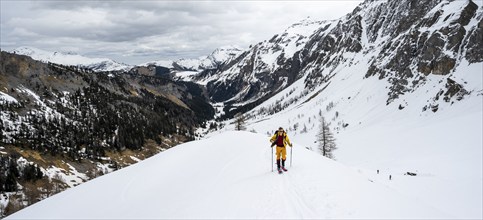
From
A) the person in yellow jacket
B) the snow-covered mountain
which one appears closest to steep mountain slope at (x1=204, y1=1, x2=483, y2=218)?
the snow-covered mountain

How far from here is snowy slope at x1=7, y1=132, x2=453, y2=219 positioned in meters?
15.7

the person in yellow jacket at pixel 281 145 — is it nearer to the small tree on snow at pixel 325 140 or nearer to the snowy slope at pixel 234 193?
the snowy slope at pixel 234 193

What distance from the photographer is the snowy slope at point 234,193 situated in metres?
15.7

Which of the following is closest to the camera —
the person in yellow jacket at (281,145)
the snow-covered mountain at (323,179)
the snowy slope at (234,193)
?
the snowy slope at (234,193)

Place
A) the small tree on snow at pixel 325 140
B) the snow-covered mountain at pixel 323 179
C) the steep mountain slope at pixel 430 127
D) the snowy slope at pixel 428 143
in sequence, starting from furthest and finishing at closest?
the small tree on snow at pixel 325 140 → the steep mountain slope at pixel 430 127 → the snowy slope at pixel 428 143 → the snow-covered mountain at pixel 323 179

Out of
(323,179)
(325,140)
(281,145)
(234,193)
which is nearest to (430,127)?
(325,140)

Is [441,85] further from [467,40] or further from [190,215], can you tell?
[190,215]

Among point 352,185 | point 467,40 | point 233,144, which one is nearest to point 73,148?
point 233,144

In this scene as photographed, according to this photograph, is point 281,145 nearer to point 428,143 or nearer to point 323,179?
point 323,179

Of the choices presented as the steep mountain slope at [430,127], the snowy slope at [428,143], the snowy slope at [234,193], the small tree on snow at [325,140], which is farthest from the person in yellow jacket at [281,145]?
the small tree on snow at [325,140]

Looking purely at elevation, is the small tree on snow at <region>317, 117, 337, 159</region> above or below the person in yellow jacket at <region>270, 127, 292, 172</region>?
below

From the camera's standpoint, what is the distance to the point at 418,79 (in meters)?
162

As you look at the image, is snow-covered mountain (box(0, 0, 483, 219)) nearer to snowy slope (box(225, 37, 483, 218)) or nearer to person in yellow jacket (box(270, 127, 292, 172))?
snowy slope (box(225, 37, 483, 218))

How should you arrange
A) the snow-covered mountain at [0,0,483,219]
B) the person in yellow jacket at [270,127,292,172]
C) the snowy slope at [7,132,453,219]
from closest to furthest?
the snowy slope at [7,132,453,219] → the snow-covered mountain at [0,0,483,219] → the person in yellow jacket at [270,127,292,172]
